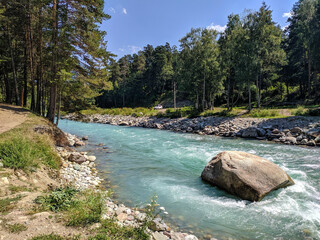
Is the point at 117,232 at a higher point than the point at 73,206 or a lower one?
lower

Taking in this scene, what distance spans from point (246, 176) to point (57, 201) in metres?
5.77

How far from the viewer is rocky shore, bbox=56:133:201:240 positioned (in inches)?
162

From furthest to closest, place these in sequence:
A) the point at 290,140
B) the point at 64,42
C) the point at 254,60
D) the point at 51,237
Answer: the point at 254,60, the point at 290,140, the point at 64,42, the point at 51,237

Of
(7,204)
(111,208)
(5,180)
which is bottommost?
(111,208)

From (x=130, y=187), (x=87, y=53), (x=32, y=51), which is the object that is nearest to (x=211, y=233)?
(x=130, y=187)

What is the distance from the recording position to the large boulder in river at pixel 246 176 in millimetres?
6223

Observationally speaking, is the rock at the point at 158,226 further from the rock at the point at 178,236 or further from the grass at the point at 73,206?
the grass at the point at 73,206

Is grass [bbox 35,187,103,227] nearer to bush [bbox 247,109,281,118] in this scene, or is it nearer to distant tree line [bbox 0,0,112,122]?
distant tree line [bbox 0,0,112,122]

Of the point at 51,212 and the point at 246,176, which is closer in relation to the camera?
the point at 51,212

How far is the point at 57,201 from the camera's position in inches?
159

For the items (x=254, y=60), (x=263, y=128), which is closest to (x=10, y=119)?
(x=263, y=128)

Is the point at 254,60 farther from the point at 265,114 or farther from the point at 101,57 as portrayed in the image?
the point at 101,57

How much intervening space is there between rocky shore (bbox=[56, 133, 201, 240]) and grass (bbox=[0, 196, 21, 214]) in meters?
1.17

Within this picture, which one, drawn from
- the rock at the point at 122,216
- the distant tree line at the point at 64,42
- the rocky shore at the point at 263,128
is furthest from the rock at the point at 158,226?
the rocky shore at the point at 263,128
